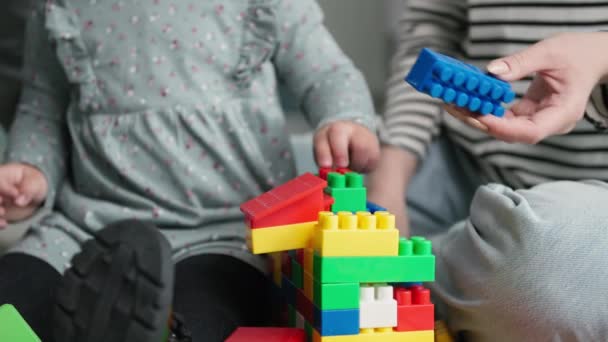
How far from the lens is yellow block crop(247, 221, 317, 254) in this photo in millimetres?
627

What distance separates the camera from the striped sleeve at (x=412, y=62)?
1.01m

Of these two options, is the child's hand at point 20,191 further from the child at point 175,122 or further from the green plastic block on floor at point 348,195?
the green plastic block on floor at point 348,195

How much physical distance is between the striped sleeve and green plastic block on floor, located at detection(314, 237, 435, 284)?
16.0 inches

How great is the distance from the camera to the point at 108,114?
87 centimetres

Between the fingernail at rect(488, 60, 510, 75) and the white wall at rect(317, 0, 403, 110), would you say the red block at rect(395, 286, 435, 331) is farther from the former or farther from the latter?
the white wall at rect(317, 0, 403, 110)

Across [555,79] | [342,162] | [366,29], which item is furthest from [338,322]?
[366,29]

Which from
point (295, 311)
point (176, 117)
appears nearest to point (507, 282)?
point (295, 311)

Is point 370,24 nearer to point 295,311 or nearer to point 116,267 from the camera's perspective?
point 295,311

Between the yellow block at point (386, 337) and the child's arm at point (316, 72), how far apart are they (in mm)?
291

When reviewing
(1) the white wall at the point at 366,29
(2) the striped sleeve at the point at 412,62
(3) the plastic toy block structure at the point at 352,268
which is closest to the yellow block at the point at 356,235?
(3) the plastic toy block structure at the point at 352,268

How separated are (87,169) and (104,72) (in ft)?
0.38

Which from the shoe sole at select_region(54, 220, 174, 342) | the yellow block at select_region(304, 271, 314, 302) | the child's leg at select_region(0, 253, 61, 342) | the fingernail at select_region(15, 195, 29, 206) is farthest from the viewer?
the fingernail at select_region(15, 195, 29, 206)

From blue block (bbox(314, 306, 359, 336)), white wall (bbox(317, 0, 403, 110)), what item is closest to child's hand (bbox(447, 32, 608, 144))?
blue block (bbox(314, 306, 359, 336))

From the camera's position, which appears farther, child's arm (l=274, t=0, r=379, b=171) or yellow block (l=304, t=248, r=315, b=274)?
child's arm (l=274, t=0, r=379, b=171)
